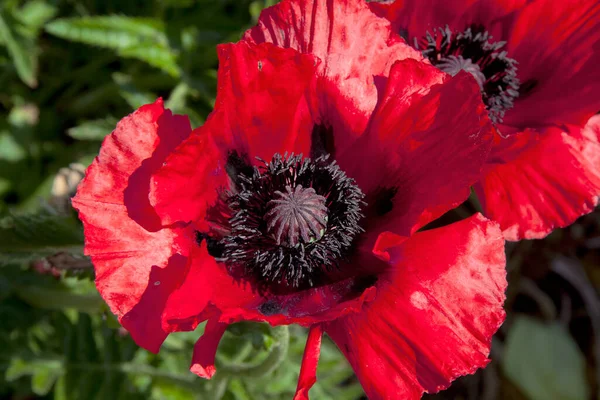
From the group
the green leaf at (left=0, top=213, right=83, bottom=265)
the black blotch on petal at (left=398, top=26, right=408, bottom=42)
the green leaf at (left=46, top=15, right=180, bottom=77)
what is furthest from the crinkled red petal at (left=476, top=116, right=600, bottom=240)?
the green leaf at (left=46, top=15, right=180, bottom=77)

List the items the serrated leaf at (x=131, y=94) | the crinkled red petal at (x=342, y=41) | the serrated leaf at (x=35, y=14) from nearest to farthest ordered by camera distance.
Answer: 1. the crinkled red petal at (x=342, y=41)
2. the serrated leaf at (x=131, y=94)
3. the serrated leaf at (x=35, y=14)

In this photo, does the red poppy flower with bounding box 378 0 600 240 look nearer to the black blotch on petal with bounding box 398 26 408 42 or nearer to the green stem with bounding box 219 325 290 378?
the black blotch on petal with bounding box 398 26 408 42

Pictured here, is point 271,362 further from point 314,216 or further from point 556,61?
point 556,61

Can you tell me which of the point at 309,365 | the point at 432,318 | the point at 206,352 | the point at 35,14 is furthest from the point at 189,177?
the point at 35,14

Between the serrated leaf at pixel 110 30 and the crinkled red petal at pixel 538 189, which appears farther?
the serrated leaf at pixel 110 30

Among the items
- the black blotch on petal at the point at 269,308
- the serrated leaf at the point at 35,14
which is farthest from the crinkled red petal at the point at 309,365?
the serrated leaf at the point at 35,14

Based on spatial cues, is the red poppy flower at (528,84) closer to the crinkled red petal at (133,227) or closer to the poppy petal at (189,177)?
the poppy petal at (189,177)

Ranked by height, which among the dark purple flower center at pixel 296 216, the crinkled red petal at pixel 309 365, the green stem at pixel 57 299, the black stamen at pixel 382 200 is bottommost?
the green stem at pixel 57 299
